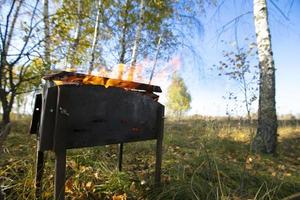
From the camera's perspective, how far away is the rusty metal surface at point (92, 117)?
2.27 m

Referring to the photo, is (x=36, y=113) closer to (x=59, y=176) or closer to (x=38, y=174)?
(x=38, y=174)

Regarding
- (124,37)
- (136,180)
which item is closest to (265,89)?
(136,180)

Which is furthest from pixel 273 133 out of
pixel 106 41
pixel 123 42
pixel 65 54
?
pixel 106 41

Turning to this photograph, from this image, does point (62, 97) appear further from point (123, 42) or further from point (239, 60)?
point (123, 42)

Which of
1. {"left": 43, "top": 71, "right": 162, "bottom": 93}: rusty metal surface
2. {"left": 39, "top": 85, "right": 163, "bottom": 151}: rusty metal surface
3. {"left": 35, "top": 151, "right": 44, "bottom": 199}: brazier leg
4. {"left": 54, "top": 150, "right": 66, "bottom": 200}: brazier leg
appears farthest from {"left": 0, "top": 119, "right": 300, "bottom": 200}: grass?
{"left": 43, "top": 71, "right": 162, "bottom": 93}: rusty metal surface

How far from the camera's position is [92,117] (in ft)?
8.25

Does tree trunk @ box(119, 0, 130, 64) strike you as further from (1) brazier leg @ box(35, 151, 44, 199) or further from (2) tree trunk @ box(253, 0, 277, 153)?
(1) brazier leg @ box(35, 151, 44, 199)

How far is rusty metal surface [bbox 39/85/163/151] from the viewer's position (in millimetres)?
2271

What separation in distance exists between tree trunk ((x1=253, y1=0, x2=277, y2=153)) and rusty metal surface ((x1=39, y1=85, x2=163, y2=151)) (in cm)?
452

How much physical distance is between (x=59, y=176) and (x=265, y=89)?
587 centimetres

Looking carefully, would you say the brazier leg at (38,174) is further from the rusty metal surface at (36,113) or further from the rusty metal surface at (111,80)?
the rusty metal surface at (111,80)

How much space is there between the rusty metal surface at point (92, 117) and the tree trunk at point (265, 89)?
14.8 ft

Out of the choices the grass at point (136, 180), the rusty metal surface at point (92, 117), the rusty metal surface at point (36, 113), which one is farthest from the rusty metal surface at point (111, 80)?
the grass at point (136, 180)

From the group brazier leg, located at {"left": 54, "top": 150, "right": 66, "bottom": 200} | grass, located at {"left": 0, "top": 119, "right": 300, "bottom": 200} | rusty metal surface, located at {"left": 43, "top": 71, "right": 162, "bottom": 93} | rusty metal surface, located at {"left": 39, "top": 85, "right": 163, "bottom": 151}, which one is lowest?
grass, located at {"left": 0, "top": 119, "right": 300, "bottom": 200}
